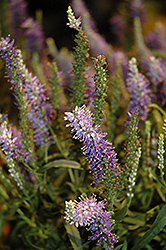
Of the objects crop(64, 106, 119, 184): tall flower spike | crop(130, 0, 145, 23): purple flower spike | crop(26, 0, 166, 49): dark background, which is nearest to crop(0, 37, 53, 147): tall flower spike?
crop(64, 106, 119, 184): tall flower spike

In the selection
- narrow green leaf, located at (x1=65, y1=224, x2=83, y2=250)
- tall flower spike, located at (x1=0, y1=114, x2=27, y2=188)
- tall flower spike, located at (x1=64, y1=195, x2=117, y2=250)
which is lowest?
narrow green leaf, located at (x1=65, y1=224, x2=83, y2=250)

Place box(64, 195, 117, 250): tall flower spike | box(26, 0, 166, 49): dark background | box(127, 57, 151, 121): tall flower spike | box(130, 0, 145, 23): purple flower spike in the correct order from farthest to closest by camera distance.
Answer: box(26, 0, 166, 49): dark background → box(130, 0, 145, 23): purple flower spike → box(127, 57, 151, 121): tall flower spike → box(64, 195, 117, 250): tall flower spike

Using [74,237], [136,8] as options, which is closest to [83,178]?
[74,237]

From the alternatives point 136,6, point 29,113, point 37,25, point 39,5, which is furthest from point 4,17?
point 39,5

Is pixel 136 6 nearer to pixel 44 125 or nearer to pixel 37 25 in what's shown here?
pixel 37 25

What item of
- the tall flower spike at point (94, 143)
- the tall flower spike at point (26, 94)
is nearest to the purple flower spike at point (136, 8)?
the tall flower spike at point (26, 94)

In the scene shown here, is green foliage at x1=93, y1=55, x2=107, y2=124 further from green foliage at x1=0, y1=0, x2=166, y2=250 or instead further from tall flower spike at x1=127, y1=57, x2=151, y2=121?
tall flower spike at x1=127, y1=57, x2=151, y2=121

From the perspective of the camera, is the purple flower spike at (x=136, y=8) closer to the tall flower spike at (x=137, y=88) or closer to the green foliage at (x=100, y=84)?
the tall flower spike at (x=137, y=88)
